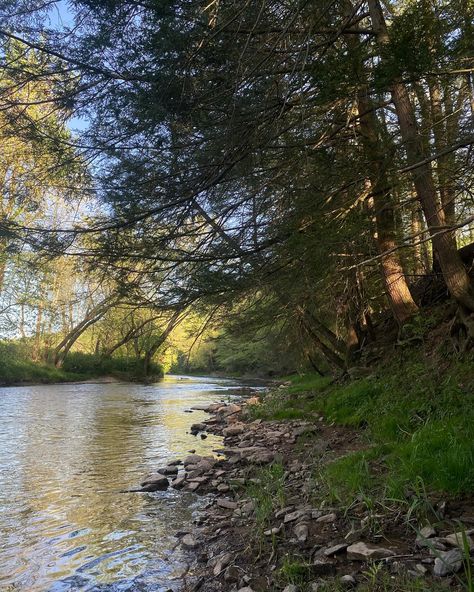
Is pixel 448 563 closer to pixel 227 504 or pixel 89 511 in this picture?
pixel 227 504

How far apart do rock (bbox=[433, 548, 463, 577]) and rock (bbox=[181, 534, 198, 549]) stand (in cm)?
215

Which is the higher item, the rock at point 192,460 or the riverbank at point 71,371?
the riverbank at point 71,371

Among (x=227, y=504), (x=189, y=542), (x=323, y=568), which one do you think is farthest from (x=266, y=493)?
(x=323, y=568)

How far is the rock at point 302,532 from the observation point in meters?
3.62

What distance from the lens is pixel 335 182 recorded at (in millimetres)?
6406

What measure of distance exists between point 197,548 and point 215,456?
3867 millimetres

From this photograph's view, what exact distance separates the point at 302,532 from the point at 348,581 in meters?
0.86

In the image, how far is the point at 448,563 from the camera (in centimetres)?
274

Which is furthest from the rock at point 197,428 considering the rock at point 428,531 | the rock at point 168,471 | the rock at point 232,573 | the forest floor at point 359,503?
the rock at point 428,531

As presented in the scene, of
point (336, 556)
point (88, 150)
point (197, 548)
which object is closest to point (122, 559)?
point (197, 548)

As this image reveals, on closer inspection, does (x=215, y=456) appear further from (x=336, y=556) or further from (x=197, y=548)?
(x=336, y=556)

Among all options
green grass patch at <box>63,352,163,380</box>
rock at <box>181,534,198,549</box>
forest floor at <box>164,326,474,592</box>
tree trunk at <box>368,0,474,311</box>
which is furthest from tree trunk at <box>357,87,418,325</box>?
green grass patch at <box>63,352,163,380</box>

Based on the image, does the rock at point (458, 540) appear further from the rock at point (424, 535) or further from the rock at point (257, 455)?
the rock at point (257, 455)

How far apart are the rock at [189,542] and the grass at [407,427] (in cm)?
128
